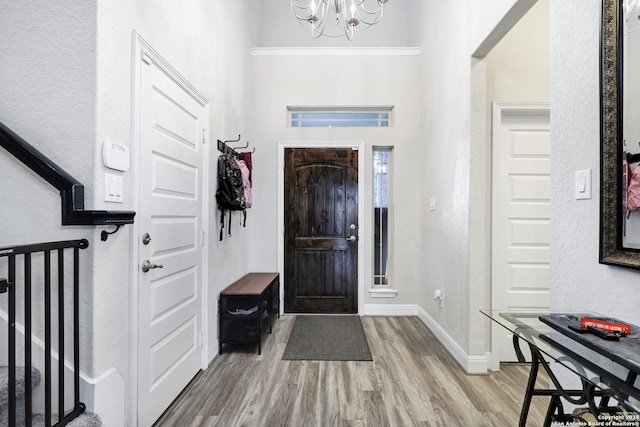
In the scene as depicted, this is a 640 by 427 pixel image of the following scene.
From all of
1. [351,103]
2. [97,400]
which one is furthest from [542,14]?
[97,400]

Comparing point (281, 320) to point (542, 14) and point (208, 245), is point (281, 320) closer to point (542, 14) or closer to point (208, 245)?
point (208, 245)

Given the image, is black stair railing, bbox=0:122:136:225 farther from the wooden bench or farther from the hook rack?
the wooden bench

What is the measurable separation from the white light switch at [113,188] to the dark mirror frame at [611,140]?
203 cm

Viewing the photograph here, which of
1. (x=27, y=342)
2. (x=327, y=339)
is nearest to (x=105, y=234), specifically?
(x=27, y=342)

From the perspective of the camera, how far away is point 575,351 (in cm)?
88

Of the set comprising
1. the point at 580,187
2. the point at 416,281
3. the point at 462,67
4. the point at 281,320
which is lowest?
the point at 281,320

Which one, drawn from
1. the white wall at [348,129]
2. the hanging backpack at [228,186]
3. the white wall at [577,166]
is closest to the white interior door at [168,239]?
the hanging backpack at [228,186]

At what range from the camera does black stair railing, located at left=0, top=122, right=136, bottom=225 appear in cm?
123

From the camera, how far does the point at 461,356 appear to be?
2.49m

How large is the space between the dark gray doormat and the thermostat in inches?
76.7

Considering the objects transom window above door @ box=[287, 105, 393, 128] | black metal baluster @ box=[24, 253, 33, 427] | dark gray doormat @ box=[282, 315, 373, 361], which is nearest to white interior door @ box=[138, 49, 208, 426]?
black metal baluster @ box=[24, 253, 33, 427]

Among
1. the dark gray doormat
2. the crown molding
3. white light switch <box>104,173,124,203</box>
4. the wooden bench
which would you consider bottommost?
the dark gray doormat

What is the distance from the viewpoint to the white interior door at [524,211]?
2.51 meters

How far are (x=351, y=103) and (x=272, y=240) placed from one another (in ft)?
6.38
